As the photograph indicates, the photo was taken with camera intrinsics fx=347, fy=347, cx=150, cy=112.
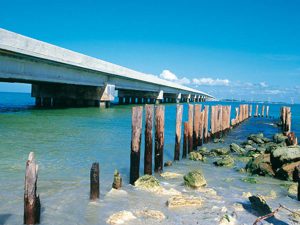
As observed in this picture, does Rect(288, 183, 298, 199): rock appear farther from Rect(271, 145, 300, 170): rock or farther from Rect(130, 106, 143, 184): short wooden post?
Rect(130, 106, 143, 184): short wooden post

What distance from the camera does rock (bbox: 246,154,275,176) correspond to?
11.2m

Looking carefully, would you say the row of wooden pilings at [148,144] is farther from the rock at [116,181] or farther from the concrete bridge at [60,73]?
the concrete bridge at [60,73]

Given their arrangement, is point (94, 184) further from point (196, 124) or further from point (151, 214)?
point (196, 124)

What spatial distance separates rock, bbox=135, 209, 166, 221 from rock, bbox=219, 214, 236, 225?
1.07 metres

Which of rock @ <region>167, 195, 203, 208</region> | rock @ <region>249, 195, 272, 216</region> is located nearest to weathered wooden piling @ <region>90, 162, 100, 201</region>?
rock @ <region>167, 195, 203, 208</region>

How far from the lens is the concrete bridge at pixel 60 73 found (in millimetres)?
21969

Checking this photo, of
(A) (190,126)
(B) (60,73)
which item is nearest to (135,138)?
(A) (190,126)

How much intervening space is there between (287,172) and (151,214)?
5888mm

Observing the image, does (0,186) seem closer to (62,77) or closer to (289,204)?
(289,204)

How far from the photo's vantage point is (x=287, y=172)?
10.7m

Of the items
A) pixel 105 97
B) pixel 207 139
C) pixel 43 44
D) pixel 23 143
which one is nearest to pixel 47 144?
pixel 23 143

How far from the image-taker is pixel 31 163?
5355 mm

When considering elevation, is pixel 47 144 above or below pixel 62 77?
below

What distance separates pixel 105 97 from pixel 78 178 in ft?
99.8
